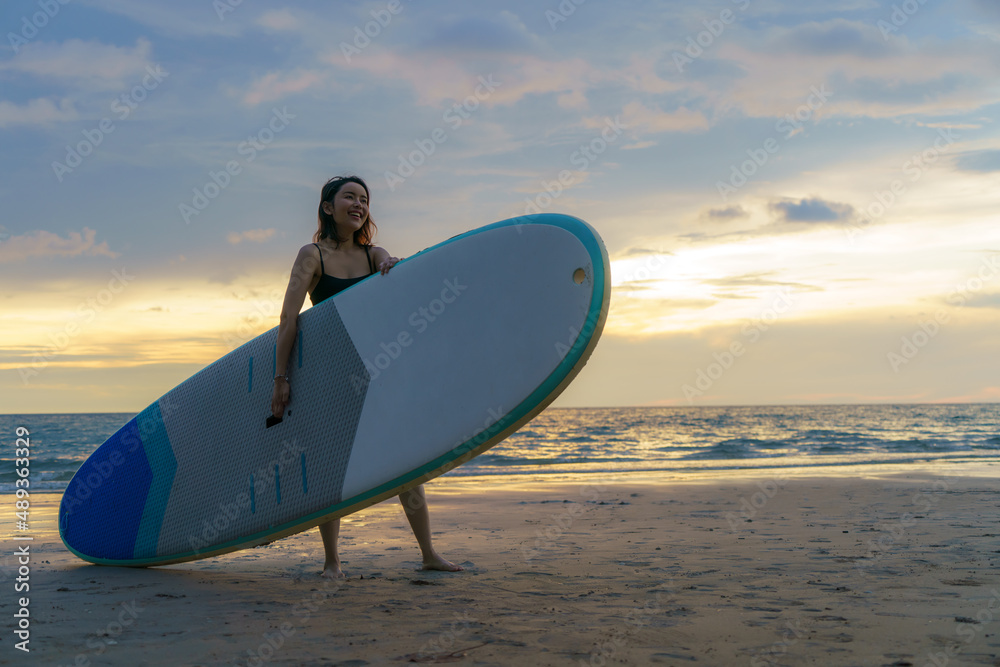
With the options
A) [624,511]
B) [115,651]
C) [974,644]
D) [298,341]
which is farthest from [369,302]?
[624,511]

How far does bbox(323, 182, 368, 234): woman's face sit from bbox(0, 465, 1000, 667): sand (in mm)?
1434

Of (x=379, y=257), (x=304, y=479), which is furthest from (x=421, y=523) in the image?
(x=379, y=257)

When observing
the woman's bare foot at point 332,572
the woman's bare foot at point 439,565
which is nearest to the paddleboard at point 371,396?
the woman's bare foot at point 332,572

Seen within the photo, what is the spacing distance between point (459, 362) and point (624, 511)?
3.11 metres

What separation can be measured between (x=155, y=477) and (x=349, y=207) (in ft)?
5.14

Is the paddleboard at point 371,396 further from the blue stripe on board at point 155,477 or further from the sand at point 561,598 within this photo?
the sand at point 561,598

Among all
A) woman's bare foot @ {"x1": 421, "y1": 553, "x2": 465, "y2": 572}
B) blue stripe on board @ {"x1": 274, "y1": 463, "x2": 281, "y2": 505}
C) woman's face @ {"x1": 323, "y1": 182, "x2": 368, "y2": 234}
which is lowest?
woman's bare foot @ {"x1": 421, "y1": 553, "x2": 465, "y2": 572}

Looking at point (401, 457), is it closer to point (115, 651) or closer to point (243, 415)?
point (243, 415)

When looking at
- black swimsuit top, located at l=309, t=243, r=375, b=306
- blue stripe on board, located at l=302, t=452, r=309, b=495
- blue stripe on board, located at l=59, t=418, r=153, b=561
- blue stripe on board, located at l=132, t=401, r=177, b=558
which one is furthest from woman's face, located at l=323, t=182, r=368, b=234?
blue stripe on board, located at l=59, t=418, r=153, b=561

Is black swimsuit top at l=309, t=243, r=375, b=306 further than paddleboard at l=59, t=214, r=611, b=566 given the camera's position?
Yes

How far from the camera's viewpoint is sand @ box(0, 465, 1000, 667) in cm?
189

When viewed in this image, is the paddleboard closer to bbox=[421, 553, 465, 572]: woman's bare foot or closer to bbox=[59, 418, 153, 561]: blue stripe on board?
bbox=[59, 418, 153, 561]: blue stripe on board

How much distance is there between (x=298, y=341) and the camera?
9.55 feet

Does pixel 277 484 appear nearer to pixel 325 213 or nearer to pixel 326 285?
pixel 326 285
